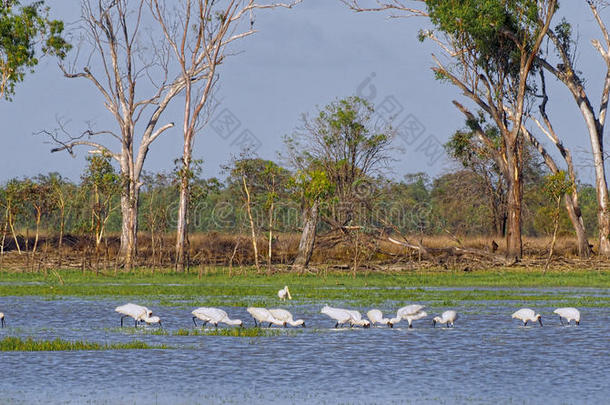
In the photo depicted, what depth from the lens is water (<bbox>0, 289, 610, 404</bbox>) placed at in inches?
481

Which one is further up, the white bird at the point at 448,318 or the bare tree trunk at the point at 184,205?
the bare tree trunk at the point at 184,205

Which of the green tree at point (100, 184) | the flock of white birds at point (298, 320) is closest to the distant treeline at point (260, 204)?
the green tree at point (100, 184)

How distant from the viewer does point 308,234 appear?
43062 millimetres

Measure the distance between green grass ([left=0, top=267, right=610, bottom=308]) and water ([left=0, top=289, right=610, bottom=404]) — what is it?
20.3 ft

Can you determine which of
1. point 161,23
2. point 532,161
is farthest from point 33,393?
point 532,161

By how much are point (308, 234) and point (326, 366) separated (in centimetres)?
2837

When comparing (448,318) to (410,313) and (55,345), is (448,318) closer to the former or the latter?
(410,313)

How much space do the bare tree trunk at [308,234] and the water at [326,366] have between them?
20.8m

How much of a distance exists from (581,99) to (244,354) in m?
39.4

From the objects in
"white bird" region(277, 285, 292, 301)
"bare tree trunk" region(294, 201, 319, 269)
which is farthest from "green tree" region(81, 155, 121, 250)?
"white bird" region(277, 285, 292, 301)

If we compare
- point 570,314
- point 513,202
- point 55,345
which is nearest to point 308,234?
point 513,202

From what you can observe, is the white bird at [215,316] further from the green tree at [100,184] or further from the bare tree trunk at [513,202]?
the bare tree trunk at [513,202]

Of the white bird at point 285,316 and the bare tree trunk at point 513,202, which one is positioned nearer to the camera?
the white bird at point 285,316

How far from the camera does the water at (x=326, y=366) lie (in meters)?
12.2
